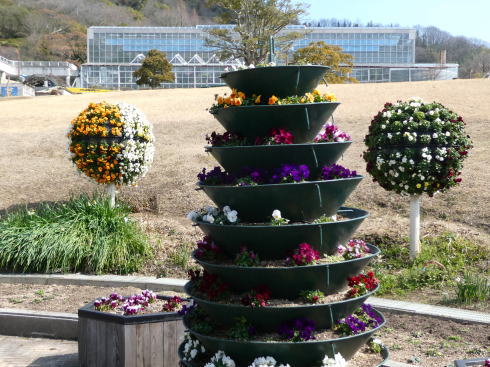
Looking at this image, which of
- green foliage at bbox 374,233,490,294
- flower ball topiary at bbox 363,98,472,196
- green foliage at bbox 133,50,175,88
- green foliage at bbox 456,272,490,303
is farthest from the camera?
green foliage at bbox 133,50,175,88

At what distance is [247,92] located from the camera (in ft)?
14.8

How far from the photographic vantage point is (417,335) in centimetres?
636

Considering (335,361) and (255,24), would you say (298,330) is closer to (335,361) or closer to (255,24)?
(335,361)

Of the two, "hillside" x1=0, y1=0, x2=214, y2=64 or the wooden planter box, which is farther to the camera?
"hillside" x1=0, y1=0, x2=214, y2=64

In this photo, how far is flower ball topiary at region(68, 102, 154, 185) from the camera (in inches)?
431

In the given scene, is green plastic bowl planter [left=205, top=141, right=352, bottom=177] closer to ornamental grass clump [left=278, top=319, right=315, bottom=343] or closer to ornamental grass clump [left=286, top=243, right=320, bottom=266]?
ornamental grass clump [left=286, top=243, right=320, bottom=266]

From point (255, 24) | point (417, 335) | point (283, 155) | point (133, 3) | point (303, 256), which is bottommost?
point (417, 335)

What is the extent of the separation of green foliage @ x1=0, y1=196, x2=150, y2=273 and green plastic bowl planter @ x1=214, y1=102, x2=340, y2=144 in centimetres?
523

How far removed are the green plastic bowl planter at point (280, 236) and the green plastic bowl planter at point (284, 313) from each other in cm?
35

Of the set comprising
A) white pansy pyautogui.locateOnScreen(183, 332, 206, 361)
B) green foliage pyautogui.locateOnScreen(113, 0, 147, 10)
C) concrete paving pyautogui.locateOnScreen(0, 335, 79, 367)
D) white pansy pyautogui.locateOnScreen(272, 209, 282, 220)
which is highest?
green foliage pyautogui.locateOnScreen(113, 0, 147, 10)

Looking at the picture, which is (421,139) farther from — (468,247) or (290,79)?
(290,79)

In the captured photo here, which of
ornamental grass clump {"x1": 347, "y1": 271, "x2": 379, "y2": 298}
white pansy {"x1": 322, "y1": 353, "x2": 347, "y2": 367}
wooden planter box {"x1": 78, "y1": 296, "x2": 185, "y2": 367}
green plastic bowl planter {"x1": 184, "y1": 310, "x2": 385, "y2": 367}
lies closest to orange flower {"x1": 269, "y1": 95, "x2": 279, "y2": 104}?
ornamental grass clump {"x1": 347, "y1": 271, "x2": 379, "y2": 298}

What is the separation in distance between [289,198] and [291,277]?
0.48m

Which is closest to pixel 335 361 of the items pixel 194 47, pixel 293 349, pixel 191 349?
pixel 293 349
